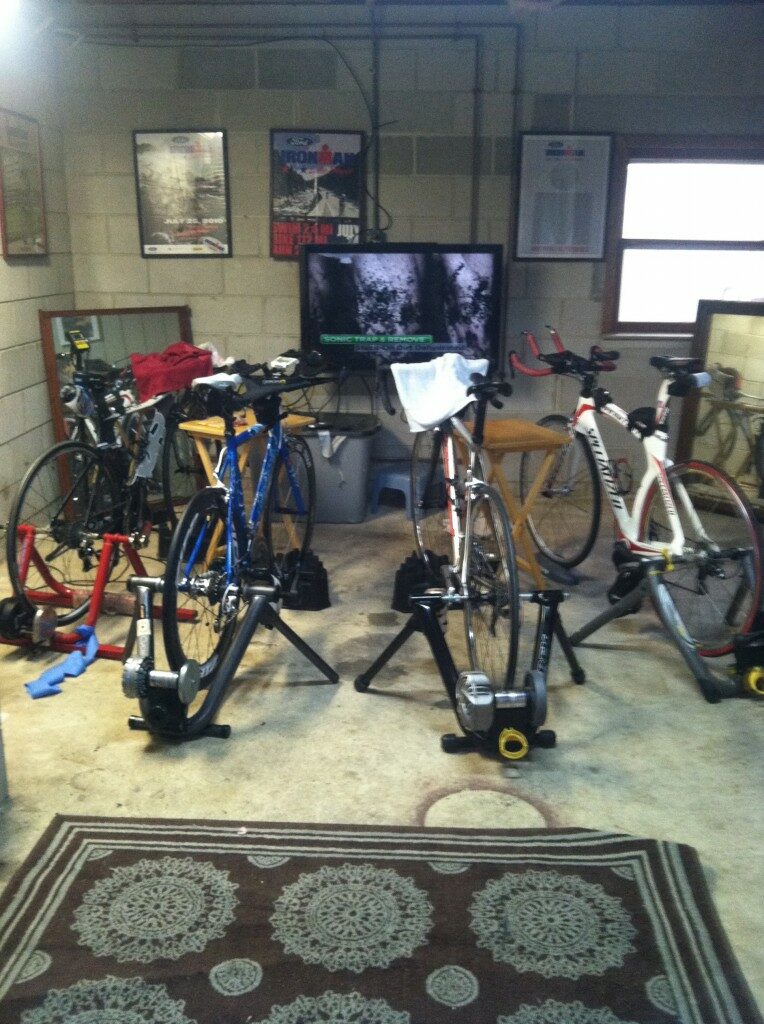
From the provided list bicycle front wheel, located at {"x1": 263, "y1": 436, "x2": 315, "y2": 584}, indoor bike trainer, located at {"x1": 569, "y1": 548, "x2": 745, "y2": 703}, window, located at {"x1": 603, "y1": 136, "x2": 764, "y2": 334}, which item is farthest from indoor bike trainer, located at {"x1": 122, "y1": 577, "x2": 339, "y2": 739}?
window, located at {"x1": 603, "y1": 136, "x2": 764, "y2": 334}

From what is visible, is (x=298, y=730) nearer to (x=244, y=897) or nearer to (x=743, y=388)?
(x=244, y=897)

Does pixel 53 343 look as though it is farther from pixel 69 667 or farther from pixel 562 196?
pixel 562 196

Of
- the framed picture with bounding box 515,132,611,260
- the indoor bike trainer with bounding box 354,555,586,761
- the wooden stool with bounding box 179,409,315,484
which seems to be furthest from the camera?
the framed picture with bounding box 515,132,611,260

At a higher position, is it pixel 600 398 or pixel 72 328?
pixel 72 328

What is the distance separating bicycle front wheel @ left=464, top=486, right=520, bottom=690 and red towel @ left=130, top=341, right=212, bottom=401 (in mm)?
2039

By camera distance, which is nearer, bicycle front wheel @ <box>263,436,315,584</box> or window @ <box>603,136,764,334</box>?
bicycle front wheel @ <box>263,436,315,584</box>

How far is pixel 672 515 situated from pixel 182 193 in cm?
328

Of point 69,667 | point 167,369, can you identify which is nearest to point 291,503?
point 167,369

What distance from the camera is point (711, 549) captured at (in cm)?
296

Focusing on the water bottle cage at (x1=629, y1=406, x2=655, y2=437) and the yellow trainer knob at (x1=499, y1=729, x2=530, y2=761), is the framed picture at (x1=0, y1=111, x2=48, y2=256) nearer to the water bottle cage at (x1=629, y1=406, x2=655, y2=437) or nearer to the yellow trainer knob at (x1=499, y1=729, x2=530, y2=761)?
the water bottle cage at (x1=629, y1=406, x2=655, y2=437)

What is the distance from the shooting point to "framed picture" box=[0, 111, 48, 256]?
402 centimetres

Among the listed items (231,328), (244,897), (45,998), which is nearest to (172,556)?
(244,897)

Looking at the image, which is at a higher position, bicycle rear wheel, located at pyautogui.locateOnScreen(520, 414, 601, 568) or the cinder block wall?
the cinder block wall

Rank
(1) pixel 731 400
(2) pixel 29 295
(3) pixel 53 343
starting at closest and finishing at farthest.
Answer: (2) pixel 29 295 → (3) pixel 53 343 → (1) pixel 731 400
